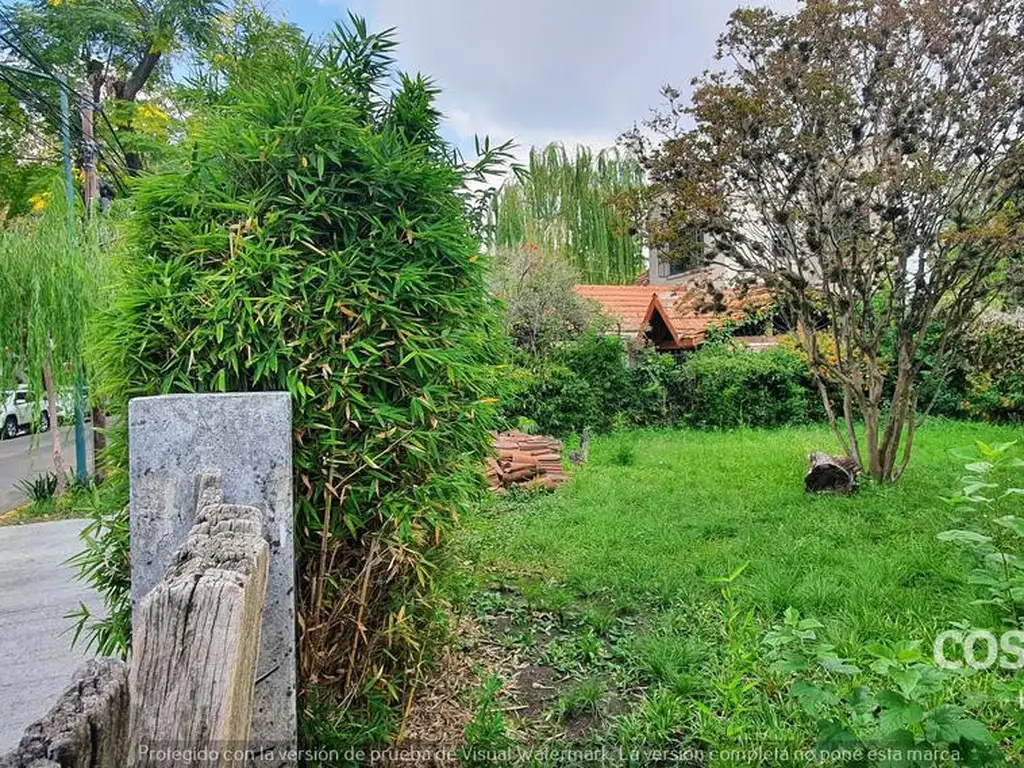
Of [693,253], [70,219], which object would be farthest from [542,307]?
[70,219]

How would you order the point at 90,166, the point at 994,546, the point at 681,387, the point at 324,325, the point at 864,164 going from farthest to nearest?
the point at 681,387 < the point at 90,166 < the point at 864,164 < the point at 994,546 < the point at 324,325

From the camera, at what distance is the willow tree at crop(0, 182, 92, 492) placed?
5340 mm

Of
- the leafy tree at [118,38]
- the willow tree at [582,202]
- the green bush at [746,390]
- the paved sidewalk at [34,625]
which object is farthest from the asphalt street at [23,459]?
the willow tree at [582,202]

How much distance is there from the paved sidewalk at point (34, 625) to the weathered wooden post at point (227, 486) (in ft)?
2.51

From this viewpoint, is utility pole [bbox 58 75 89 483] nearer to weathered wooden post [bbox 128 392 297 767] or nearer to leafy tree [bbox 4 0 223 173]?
leafy tree [bbox 4 0 223 173]

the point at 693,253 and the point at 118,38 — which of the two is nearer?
the point at 693,253

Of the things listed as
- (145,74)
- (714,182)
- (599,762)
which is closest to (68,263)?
Result: (145,74)

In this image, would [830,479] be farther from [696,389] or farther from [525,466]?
[696,389]

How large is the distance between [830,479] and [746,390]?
14.1ft

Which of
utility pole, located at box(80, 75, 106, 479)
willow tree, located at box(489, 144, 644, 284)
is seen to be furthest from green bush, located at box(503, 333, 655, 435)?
willow tree, located at box(489, 144, 644, 284)

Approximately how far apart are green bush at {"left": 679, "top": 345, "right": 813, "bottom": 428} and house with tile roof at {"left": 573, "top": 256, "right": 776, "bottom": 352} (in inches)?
21.4

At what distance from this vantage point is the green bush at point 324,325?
1572mm

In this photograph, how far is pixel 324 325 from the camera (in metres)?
1.61

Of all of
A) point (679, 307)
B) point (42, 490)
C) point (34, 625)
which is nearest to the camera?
point (34, 625)
